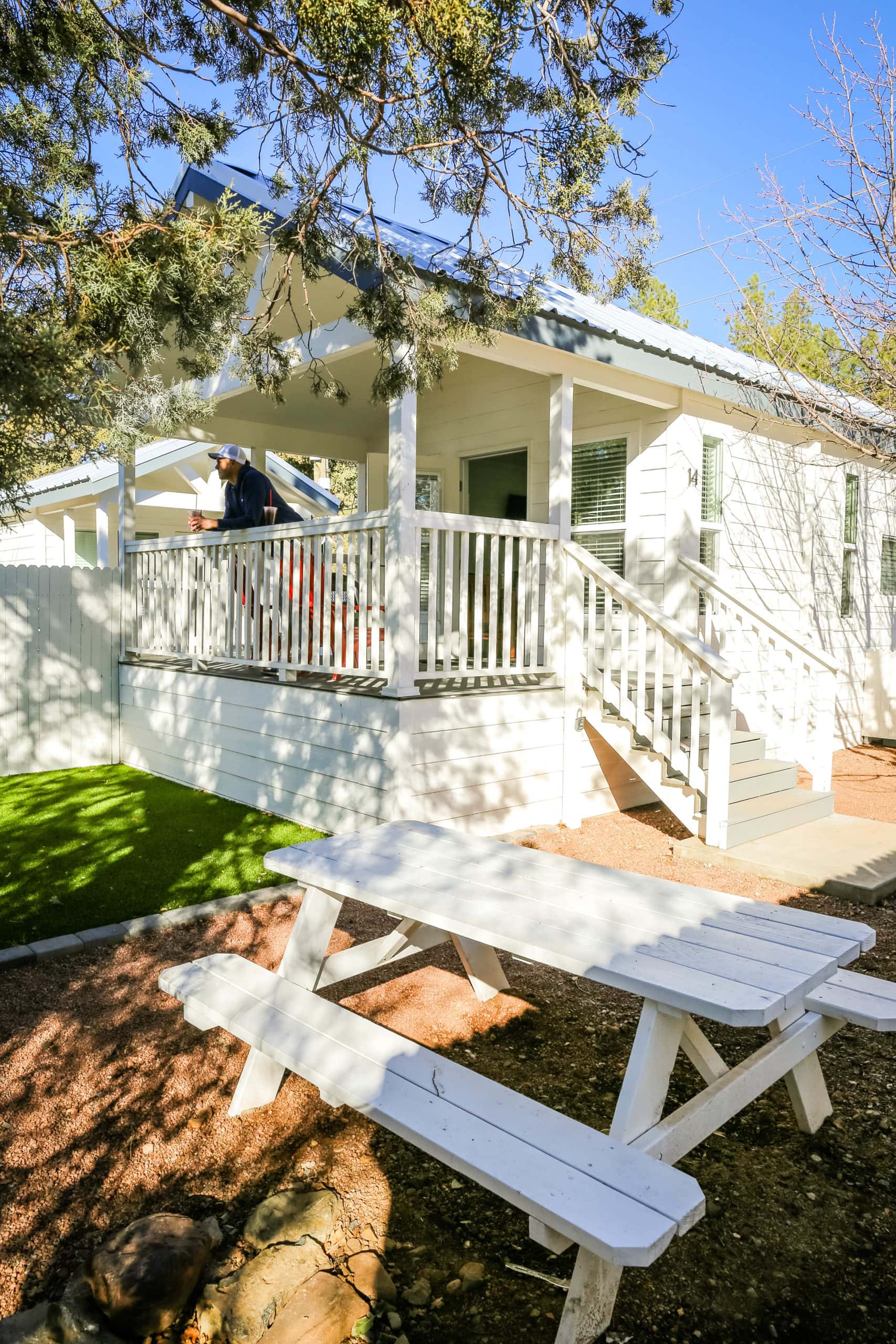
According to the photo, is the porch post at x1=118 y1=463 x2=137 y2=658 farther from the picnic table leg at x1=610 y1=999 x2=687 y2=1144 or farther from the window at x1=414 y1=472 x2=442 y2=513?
the picnic table leg at x1=610 y1=999 x2=687 y2=1144

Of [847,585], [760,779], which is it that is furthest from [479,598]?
[847,585]

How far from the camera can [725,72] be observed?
8.02 metres

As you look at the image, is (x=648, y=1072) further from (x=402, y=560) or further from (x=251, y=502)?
(x=251, y=502)

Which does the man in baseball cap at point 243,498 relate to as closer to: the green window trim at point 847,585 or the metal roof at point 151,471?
the metal roof at point 151,471

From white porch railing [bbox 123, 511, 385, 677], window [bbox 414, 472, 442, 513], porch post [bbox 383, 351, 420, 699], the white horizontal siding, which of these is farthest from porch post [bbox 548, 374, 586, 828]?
window [bbox 414, 472, 442, 513]

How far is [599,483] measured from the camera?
26.7 ft

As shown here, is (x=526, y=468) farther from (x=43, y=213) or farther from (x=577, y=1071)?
(x=577, y=1071)

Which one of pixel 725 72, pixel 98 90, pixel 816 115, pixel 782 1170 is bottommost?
pixel 782 1170

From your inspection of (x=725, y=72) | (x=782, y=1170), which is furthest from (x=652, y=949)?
(x=725, y=72)

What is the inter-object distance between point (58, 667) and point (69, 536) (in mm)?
8413

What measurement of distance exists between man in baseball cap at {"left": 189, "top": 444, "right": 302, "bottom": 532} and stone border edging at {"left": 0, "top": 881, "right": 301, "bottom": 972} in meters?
3.19

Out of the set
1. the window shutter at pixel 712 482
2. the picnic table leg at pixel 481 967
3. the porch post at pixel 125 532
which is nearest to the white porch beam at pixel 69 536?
the porch post at pixel 125 532

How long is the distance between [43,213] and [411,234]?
371 centimetres

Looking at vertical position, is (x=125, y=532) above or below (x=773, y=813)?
above
